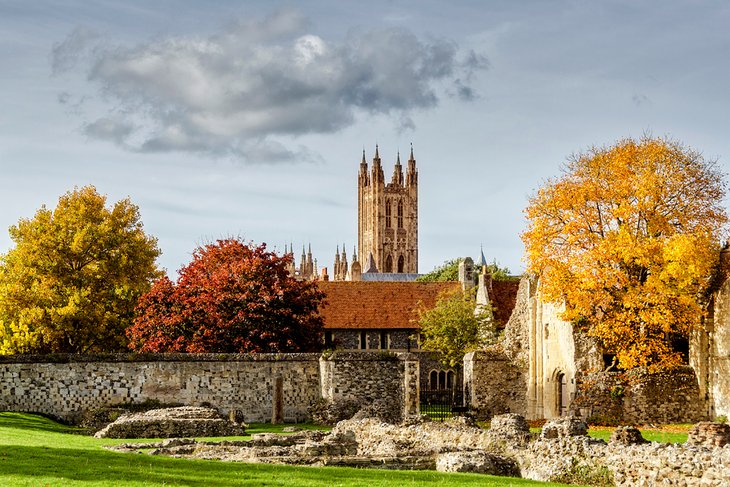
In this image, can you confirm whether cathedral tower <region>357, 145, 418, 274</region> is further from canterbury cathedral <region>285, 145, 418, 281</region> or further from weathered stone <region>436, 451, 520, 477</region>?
weathered stone <region>436, 451, 520, 477</region>

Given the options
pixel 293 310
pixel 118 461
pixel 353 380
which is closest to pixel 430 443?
pixel 118 461

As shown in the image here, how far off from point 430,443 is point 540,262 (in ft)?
56.2

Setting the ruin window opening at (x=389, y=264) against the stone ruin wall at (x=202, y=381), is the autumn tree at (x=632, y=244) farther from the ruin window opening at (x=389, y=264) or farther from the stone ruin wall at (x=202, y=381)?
the ruin window opening at (x=389, y=264)

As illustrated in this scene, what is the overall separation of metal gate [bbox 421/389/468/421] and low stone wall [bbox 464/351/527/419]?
89cm

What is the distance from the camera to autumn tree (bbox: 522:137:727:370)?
39125 mm

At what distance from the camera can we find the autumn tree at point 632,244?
39125mm

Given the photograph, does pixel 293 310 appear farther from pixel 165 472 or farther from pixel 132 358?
pixel 165 472

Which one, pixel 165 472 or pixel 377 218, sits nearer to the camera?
pixel 165 472

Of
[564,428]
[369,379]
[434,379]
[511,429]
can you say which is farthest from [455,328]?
[564,428]

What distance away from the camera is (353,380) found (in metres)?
40.5

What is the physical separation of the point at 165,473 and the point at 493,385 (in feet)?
94.3

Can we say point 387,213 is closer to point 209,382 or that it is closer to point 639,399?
point 209,382

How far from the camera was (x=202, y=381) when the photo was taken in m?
40.7

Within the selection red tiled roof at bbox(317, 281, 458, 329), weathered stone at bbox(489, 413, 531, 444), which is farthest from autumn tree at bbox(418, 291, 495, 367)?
weathered stone at bbox(489, 413, 531, 444)
